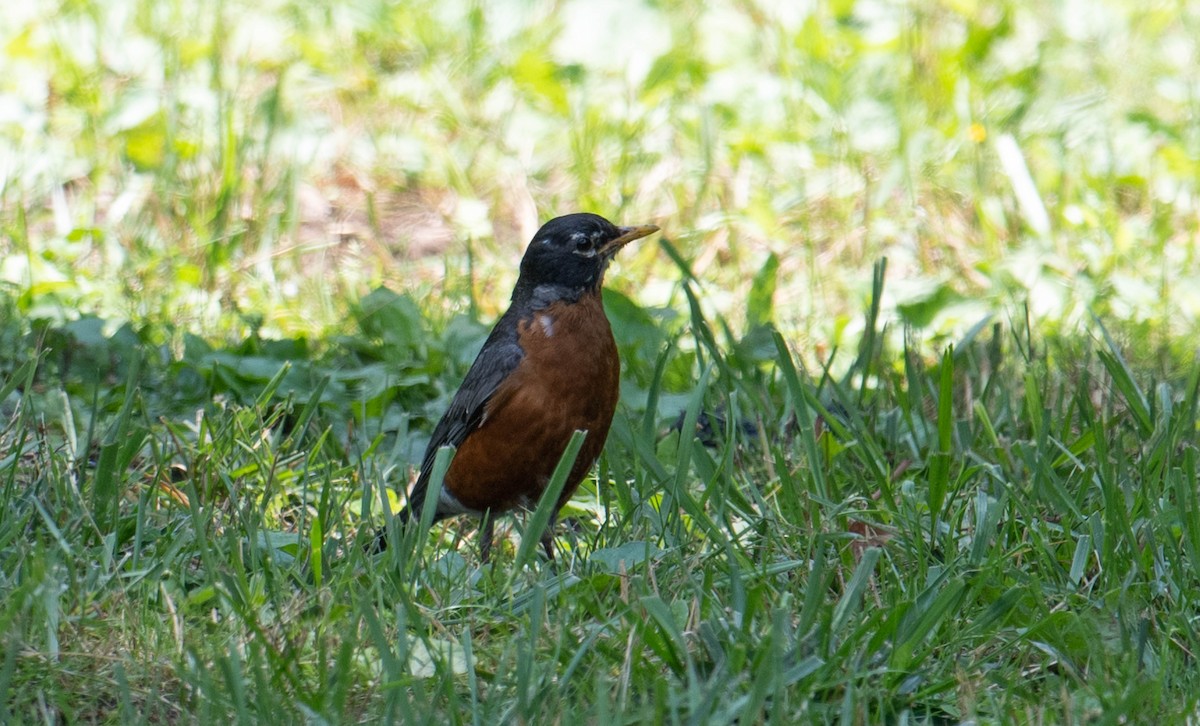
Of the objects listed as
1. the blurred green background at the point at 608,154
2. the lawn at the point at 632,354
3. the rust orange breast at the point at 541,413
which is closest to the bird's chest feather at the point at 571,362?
the rust orange breast at the point at 541,413

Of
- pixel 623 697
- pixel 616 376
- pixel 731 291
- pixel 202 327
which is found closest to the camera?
pixel 623 697

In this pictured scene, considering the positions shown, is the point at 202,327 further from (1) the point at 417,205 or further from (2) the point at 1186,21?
(2) the point at 1186,21

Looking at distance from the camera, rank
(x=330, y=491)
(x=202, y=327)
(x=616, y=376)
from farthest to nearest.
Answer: (x=202, y=327)
(x=616, y=376)
(x=330, y=491)

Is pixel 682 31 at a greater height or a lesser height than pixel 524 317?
greater

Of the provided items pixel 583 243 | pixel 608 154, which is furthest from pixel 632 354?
pixel 608 154

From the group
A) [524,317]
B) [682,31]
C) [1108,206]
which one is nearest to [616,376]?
[524,317]

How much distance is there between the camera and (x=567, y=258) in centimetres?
404

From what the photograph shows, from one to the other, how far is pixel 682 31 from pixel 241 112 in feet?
7.24

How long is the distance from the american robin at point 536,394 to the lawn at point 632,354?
0.13 m

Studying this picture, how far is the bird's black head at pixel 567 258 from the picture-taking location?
4004 mm

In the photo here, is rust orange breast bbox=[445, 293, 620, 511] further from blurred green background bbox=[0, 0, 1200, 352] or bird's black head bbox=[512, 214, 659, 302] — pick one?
blurred green background bbox=[0, 0, 1200, 352]

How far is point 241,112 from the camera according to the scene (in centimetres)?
646

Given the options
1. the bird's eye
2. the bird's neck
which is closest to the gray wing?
the bird's neck

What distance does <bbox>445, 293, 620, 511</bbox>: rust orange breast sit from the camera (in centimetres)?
374
